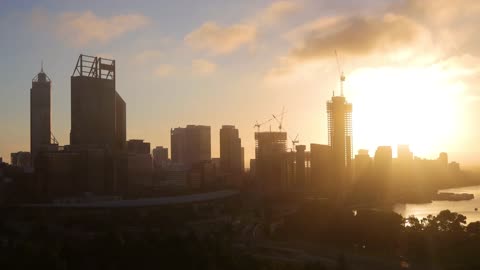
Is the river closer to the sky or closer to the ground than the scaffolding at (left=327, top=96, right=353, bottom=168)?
closer to the ground

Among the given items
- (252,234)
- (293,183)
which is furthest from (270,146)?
(252,234)

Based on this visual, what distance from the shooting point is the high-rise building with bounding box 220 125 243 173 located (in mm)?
65250

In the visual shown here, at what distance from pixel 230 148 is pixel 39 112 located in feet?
73.6

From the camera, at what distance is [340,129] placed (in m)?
57.0

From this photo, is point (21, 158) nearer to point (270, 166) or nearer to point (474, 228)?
point (270, 166)

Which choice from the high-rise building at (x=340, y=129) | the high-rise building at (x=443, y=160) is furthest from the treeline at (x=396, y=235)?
the high-rise building at (x=443, y=160)

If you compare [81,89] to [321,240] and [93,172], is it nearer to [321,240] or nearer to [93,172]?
[93,172]

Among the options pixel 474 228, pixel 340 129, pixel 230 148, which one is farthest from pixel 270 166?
pixel 474 228

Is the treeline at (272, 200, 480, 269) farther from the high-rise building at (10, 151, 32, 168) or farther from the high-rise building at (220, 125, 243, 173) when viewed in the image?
the high-rise building at (10, 151, 32, 168)

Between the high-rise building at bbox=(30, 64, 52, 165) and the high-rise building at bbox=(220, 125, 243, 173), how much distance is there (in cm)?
Answer: 2048

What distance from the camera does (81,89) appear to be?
39.2 meters

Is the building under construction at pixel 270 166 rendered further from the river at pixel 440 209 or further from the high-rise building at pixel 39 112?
the high-rise building at pixel 39 112

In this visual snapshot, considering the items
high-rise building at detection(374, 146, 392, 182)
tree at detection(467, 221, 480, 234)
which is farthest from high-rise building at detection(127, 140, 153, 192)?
tree at detection(467, 221, 480, 234)

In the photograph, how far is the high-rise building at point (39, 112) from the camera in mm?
53406
